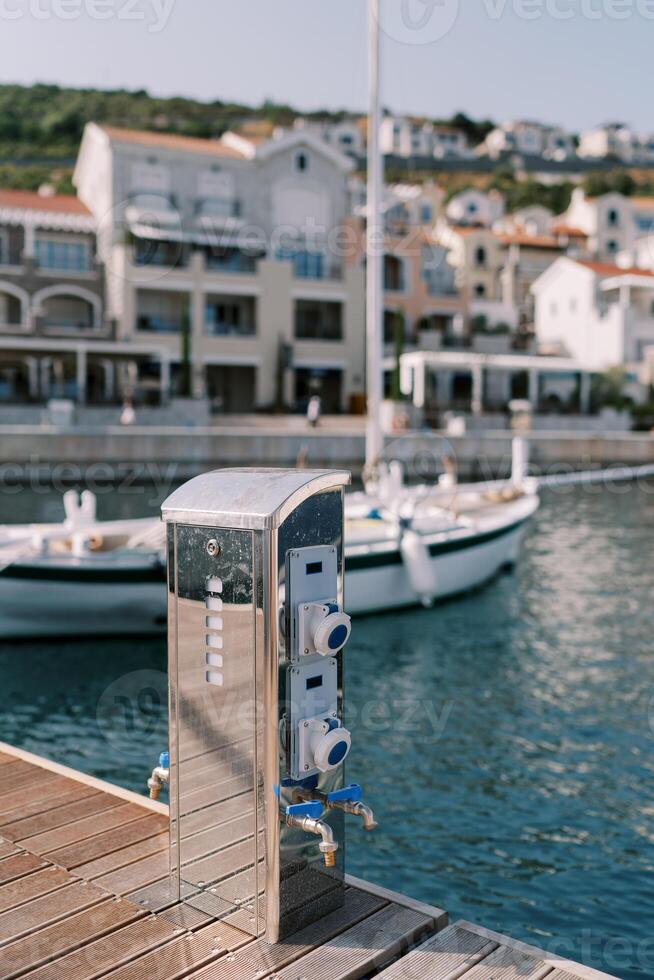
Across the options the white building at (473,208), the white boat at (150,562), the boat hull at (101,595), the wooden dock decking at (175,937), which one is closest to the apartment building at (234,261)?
the white boat at (150,562)

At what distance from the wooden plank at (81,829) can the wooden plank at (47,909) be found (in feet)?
1.34

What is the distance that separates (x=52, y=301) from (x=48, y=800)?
41136 mm

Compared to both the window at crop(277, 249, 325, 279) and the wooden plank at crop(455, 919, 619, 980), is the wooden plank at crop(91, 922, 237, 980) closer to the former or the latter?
the wooden plank at crop(455, 919, 619, 980)

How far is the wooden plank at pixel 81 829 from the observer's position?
4.16 metres

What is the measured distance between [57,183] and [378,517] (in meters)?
74.9

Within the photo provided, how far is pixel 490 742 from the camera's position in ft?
29.6

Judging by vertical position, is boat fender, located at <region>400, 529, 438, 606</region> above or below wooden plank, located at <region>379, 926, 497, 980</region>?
below

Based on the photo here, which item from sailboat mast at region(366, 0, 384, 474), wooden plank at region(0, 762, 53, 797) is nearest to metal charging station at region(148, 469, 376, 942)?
wooden plank at region(0, 762, 53, 797)

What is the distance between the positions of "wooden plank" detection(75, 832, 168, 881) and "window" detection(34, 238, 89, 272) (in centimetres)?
4178

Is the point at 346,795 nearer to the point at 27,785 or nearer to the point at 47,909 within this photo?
the point at 47,909

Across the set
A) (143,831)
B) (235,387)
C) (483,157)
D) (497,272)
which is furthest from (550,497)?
(483,157)

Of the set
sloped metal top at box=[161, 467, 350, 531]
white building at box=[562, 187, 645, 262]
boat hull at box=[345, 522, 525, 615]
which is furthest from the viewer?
white building at box=[562, 187, 645, 262]

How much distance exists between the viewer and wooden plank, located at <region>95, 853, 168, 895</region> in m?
3.77

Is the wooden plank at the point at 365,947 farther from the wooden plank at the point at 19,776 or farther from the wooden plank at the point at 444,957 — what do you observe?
the wooden plank at the point at 19,776
